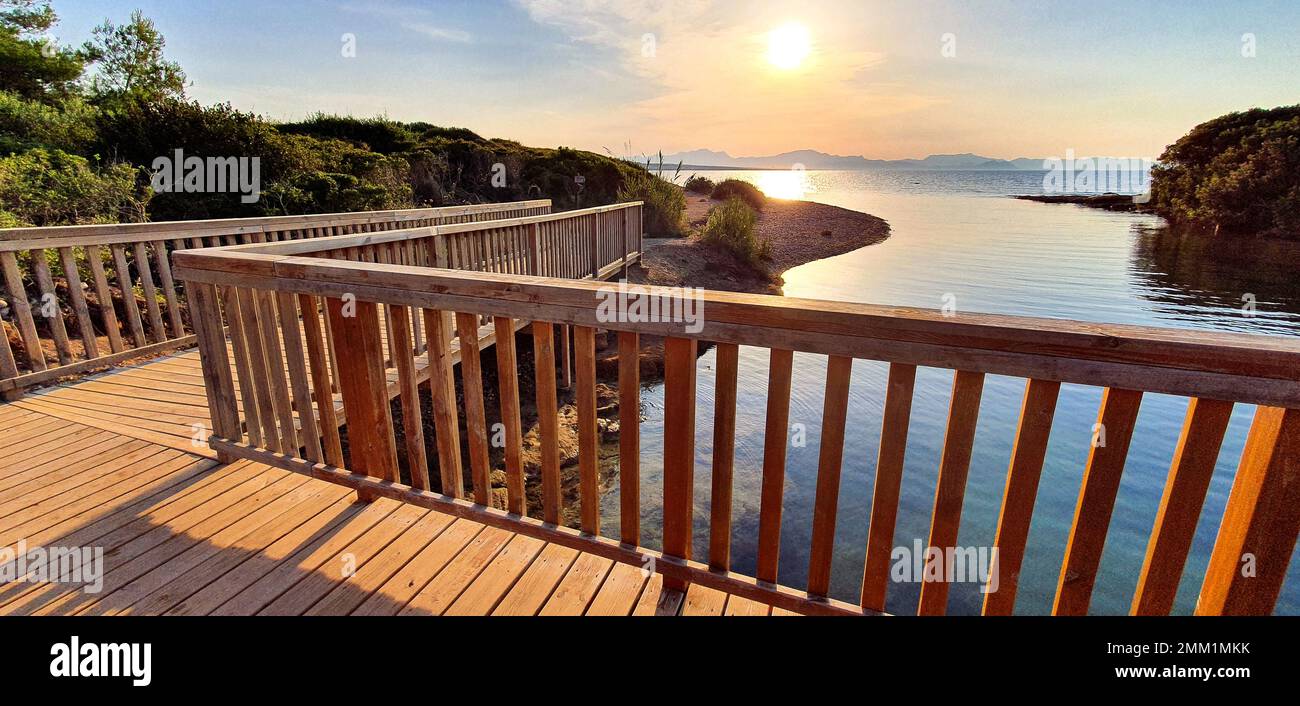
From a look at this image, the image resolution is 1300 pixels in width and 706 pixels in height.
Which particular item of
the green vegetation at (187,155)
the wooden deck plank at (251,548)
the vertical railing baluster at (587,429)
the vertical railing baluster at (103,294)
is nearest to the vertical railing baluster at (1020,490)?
the vertical railing baluster at (587,429)

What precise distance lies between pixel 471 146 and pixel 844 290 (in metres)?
13.6

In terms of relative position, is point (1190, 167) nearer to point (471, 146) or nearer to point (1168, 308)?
point (1168, 308)

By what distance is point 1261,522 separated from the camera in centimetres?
124

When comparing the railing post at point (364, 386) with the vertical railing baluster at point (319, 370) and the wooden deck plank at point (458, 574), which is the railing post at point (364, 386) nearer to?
the vertical railing baluster at point (319, 370)

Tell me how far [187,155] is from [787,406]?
12.9m

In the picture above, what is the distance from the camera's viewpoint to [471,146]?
19000 millimetres

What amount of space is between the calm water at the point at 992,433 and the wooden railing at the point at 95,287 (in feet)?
14.3

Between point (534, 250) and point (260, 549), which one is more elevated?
point (534, 250)

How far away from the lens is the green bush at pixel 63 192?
659cm

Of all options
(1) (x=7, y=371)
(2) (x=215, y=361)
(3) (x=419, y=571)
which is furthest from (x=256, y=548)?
(1) (x=7, y=371)

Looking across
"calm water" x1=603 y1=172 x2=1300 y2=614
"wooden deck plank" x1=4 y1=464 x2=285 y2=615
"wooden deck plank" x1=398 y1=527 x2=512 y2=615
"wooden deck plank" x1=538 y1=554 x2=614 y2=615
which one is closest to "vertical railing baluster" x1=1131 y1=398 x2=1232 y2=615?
"wooden deck plank" x1=538 y1=554 x2=614 y2=615

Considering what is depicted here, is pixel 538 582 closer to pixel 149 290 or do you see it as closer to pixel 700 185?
pixel 149 290

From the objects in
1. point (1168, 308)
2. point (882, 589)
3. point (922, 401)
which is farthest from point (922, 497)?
point (1168, 308)

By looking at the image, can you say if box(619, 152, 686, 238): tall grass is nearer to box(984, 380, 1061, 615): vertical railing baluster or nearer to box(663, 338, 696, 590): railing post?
box(663, 338, 696, 590): railing post
